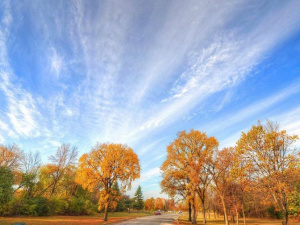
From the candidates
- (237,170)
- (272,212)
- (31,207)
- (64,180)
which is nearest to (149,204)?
(272,212)

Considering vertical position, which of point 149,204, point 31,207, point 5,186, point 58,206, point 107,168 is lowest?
point 31,207

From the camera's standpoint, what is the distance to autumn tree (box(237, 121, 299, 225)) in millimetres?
17047

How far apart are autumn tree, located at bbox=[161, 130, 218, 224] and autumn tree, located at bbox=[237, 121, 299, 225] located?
7303 millimetres

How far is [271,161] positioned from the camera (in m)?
18.4

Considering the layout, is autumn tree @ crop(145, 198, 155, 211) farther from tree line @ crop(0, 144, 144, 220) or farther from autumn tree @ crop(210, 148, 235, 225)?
autumn tree @ crop(210, 148, 235, 225)

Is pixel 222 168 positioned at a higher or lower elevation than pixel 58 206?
higher

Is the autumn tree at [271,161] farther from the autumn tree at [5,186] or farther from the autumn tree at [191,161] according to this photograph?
the autumn tree at [5,186]

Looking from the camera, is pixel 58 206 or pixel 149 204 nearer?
pixel 58 206

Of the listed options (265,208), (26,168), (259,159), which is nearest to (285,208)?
(259,159)

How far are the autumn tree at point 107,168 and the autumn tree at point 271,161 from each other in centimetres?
1664

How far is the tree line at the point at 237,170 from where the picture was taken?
1758 centimetres

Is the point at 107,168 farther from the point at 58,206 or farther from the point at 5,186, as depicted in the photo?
the point at 58,206

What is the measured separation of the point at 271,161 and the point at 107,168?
21689 mm

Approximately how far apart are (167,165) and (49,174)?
1164 inches
